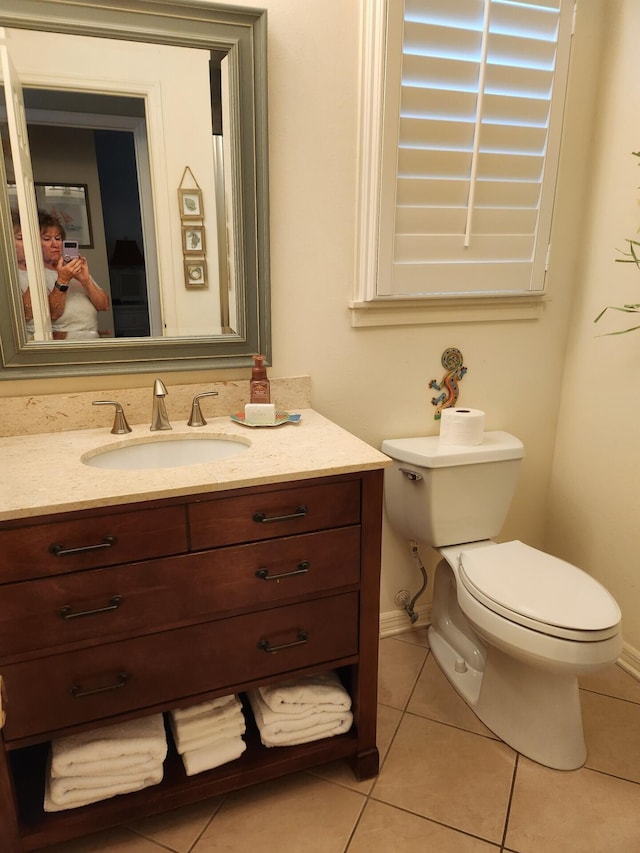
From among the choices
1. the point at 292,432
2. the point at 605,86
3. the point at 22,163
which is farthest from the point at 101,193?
the point at 605,86

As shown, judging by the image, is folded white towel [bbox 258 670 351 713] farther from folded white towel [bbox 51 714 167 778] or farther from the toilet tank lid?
the toilet tank lid

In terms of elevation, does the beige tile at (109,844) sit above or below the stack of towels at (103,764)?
below

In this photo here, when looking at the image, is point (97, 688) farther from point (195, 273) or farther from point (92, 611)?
point (195, 273)

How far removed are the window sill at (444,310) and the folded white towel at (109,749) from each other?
3.93 feet

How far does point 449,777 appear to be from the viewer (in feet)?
4.82

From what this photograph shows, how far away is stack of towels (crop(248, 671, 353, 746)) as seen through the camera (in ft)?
4.44

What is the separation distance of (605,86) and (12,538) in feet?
6.72

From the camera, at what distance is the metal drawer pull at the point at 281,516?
46.6 inches

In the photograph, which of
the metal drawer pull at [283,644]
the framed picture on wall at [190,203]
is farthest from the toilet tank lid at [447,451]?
the framed picture on wall at [190,203]

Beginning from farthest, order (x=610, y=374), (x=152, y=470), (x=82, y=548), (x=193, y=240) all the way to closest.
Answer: (x=610, y=374) < (x=193, y=240) < (x=152, y=470) < (x=82, y=548)

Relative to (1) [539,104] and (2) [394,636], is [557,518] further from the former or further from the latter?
(1) [539,104]

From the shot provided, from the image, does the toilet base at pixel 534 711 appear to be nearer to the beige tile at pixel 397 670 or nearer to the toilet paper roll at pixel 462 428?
the beige tile at pixel 397 670

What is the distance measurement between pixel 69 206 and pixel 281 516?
903 mm

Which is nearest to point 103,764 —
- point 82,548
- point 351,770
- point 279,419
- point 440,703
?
point 82,548
